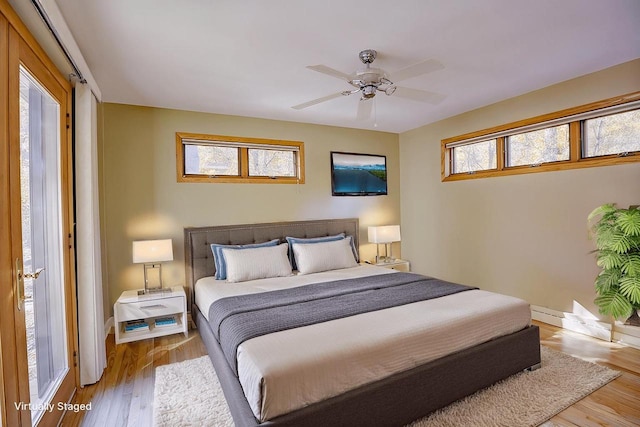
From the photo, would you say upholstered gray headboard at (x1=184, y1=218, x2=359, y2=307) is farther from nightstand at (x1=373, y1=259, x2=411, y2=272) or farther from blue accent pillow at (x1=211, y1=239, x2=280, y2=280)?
nightstand at (x1=373, y1=259, x2=411, y2=272)

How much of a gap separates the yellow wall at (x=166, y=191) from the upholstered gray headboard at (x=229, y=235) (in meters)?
0.12

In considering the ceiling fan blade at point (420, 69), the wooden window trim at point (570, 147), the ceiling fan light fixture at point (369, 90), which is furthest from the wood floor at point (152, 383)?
the ceiling fan light fixture at point (369, 90)

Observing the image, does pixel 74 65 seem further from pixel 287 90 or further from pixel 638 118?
pixel 638 118

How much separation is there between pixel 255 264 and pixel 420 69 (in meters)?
2.46

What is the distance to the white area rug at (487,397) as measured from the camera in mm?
2043

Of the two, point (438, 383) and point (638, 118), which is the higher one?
point (638, 118)

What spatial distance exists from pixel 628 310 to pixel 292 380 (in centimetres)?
272

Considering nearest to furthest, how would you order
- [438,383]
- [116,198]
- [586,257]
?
[438,383], [586,257], [116,198]

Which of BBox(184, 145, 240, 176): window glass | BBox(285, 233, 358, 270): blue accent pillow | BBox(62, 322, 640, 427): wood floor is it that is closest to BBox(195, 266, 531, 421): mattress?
BBox(62, 322, 640, 427): wood floor

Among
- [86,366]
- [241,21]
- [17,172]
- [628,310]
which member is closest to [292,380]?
[17,172]

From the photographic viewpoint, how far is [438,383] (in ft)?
6.73

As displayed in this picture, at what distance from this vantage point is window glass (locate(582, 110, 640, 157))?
2926 mm

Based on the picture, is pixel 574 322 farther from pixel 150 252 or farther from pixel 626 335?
pixel 150 252

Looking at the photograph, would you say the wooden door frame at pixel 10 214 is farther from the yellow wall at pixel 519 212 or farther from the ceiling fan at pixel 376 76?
the yellow wall at pixel 519 212
